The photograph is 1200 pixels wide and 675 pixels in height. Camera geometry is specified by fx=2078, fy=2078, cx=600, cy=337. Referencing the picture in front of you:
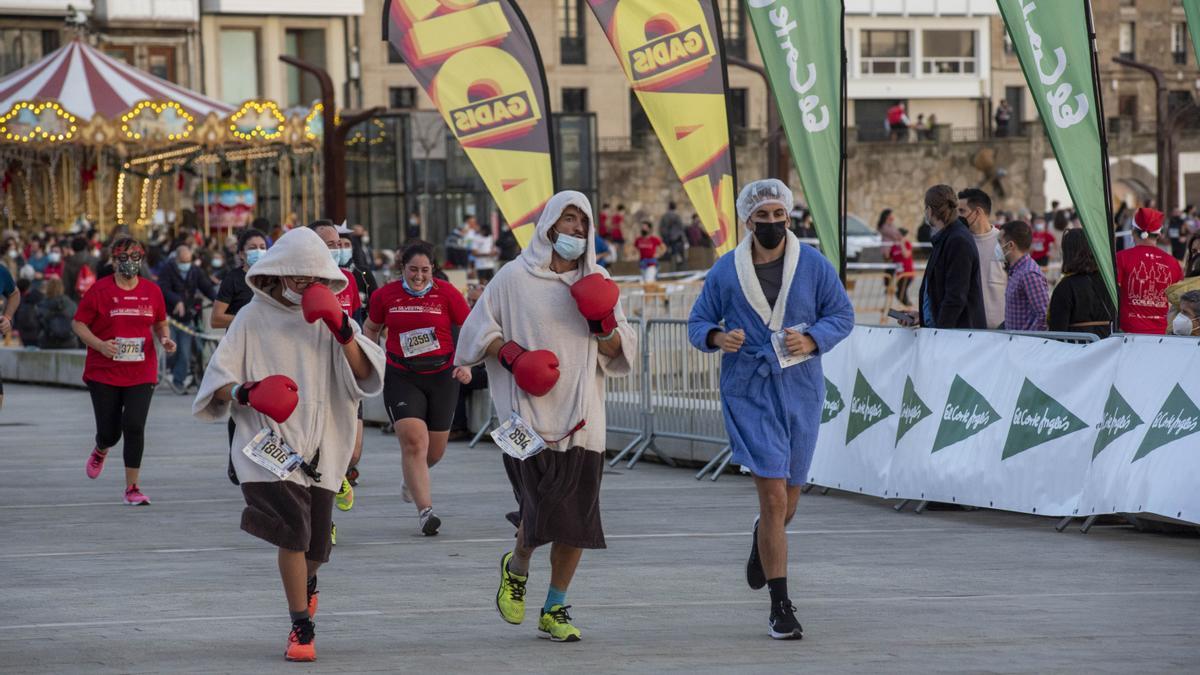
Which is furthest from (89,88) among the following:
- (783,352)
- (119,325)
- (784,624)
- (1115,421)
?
(784,624)

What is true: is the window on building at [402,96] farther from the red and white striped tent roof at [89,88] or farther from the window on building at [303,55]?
the red and white striped tent roof at [89,88]

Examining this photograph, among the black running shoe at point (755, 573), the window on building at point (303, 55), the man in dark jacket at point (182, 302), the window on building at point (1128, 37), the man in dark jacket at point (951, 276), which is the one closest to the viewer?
the black running shoe at point (755, 573)

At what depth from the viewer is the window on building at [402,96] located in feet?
202

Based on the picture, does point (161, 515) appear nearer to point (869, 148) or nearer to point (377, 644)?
point (377, 644)

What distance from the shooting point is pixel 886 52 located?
72.4 metres

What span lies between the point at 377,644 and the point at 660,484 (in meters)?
6.13

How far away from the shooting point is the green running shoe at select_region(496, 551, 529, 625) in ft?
25.9

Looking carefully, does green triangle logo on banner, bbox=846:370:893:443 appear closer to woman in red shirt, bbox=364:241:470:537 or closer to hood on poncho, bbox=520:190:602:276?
woman in red shirt, bbox=364:241:470:537

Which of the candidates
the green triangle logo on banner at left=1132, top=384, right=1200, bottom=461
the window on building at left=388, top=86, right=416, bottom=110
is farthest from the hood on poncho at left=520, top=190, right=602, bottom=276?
the window on building at left=388, top=86, right=416, bottom=110

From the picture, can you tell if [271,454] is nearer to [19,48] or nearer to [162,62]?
[19,48]

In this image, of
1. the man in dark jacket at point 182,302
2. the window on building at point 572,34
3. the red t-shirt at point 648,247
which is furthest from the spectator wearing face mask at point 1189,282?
the window on building at point 572,34

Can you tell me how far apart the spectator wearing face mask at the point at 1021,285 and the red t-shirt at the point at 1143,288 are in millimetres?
469

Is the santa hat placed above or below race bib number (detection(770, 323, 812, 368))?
above

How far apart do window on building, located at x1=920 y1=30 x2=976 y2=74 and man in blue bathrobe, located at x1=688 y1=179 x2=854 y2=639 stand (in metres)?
66.2
